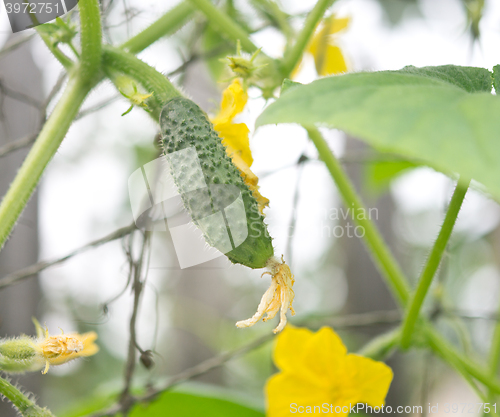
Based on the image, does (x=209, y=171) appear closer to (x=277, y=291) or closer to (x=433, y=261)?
(x=277, y=291)

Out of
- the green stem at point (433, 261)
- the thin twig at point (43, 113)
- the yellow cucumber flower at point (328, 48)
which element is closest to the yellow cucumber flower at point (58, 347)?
the thin twig at point (43, 113)

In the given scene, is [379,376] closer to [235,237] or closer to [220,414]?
[235,237]

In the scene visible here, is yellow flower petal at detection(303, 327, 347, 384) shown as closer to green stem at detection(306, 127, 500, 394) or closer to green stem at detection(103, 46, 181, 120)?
green stem at detection(306, 127, 500, 394)

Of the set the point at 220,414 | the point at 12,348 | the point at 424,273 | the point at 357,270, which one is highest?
the point at 12,348

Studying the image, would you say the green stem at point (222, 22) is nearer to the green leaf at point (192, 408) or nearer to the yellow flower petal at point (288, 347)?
the yellow flower petal at point (288, 347)

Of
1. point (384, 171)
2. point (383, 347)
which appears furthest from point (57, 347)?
point (384, 171)

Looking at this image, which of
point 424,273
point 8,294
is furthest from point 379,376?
point 8,294
